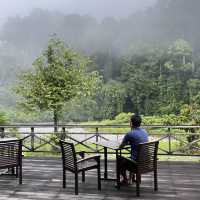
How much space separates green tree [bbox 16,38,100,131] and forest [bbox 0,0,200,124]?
10.0m

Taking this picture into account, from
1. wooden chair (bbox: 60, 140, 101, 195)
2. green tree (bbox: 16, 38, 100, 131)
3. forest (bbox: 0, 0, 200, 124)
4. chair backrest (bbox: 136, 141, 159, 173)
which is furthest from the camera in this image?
forest (bbox: 0, 0, 200, 124)

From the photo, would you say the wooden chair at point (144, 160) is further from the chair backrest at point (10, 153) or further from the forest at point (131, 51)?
the forest at point (131, 51)

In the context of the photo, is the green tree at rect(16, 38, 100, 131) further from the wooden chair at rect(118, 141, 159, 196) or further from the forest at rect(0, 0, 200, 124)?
the forest at rect(0, 0, 200, 124)

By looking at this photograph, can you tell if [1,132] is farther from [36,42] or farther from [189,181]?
[36,42]

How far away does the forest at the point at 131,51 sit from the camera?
24.8 meters

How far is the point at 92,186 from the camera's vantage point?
3992 millimetres

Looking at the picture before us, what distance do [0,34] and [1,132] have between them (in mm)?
24831

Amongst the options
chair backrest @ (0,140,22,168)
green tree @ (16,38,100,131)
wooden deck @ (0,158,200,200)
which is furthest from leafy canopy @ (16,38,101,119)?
chair backrest @ (0,140,22,168)

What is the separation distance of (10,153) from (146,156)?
5.39 ft

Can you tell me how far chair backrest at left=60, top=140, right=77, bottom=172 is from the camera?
359cm

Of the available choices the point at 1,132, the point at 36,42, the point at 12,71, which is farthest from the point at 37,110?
the point at 36,42

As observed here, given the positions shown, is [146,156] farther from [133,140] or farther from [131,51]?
[131,51]

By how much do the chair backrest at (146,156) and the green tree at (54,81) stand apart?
7818 mm

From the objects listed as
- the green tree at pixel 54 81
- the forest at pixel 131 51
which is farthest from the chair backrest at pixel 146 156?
the forest at pixel 131 51
